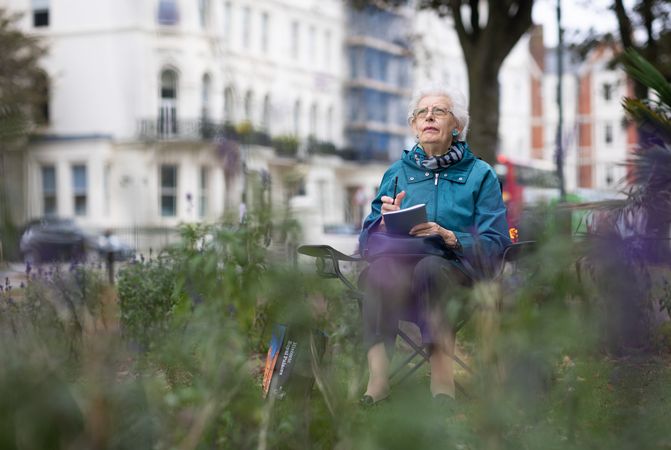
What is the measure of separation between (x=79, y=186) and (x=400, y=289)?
38796 mm

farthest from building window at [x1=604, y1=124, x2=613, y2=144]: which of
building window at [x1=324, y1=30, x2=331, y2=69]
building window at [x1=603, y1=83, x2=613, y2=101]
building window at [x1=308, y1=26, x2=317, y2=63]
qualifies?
building window at [x1=603, y1=83, x2=613, y2=101]

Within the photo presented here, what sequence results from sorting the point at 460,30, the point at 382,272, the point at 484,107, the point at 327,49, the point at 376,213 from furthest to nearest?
the point at 327,49, the point at 460,30, the point at 484,107, the point at 376,213, the point at 382,272

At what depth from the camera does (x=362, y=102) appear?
5731cm

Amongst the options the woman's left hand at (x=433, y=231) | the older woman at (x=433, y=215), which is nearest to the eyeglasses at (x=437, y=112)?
the older woman at (x=433, y=215)

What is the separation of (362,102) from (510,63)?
18.4 m

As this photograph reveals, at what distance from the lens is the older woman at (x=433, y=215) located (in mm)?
3779

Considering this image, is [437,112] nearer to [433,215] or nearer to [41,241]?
[433,215]

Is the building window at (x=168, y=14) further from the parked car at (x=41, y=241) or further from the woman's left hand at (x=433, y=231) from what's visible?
the woman's left hand at (x=433, y=231)

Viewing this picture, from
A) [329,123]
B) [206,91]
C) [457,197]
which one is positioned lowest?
[457,197]

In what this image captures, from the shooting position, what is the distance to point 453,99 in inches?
171

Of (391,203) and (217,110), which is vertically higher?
(217,110)

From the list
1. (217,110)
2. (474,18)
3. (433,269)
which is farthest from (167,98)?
(433,269)

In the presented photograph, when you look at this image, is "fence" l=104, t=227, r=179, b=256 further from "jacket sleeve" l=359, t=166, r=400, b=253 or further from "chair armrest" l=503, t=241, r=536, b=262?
"jacket sleeve" l=359, t=166, r=400, b=253

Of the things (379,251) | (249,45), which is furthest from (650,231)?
(249,45)
